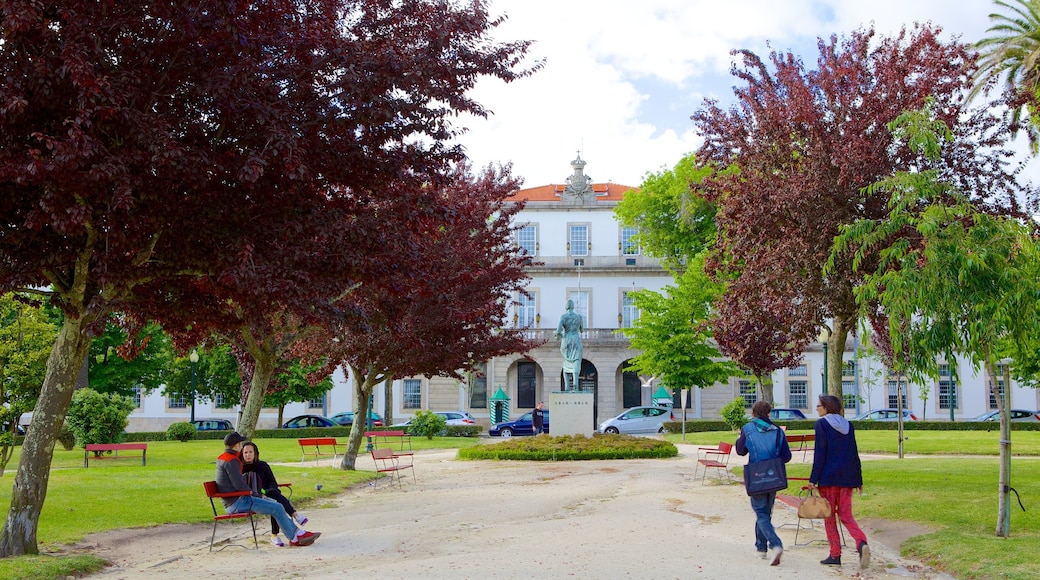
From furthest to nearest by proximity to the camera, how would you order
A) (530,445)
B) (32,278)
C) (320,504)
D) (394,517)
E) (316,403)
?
(316,403) < (530,445) < (320,504) < (394,517) < (32,278)

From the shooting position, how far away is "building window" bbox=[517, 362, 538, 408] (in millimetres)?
52156

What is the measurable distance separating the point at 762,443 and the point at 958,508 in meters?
4.29

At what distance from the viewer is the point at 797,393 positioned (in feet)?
168

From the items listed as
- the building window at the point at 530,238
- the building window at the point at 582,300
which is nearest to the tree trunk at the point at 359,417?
the building window at the point at 582,300

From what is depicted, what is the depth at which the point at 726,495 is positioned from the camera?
14781 mm

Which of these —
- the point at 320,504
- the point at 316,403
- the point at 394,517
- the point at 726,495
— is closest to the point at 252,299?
the point at 394,517

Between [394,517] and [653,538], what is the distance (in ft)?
12.7

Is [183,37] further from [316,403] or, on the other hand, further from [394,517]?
[316,403]

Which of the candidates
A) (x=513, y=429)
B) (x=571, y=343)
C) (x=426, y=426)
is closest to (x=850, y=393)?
(x=513, y=429)

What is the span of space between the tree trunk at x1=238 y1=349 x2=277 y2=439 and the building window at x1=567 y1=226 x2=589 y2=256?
38626 millimetres

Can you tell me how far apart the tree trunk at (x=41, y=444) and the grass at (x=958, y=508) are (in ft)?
26.8

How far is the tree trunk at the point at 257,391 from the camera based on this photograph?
14.6m

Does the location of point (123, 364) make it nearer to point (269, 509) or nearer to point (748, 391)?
point (748, 391)

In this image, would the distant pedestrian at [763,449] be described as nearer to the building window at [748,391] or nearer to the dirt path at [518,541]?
the dirt path at [518,541]
